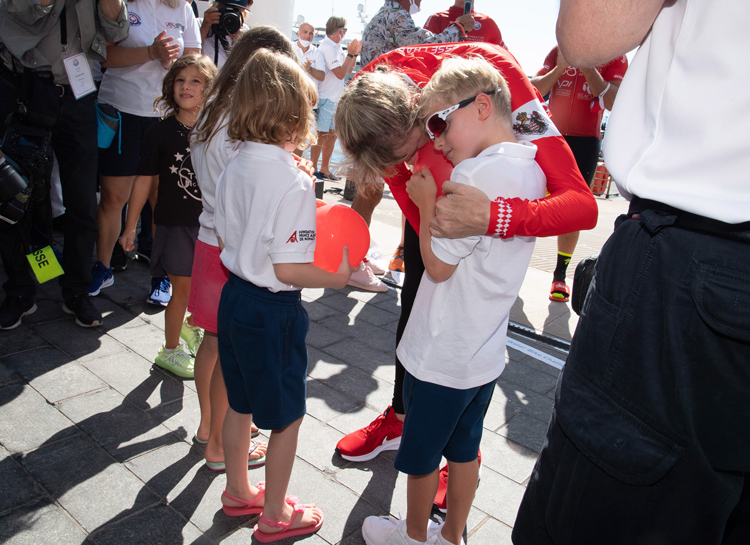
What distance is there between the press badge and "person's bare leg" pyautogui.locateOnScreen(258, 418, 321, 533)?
2.36 m

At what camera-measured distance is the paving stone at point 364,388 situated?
274cm

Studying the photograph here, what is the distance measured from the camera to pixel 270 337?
166 centimetres

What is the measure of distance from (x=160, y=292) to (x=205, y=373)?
1575 millimetres

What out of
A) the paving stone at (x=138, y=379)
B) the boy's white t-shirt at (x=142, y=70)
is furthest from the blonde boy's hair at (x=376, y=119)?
the boy's white t-shirt at (x=142, y=70)

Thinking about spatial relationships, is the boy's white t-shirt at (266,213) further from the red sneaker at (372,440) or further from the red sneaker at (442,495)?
the red sneaker at (442,495)

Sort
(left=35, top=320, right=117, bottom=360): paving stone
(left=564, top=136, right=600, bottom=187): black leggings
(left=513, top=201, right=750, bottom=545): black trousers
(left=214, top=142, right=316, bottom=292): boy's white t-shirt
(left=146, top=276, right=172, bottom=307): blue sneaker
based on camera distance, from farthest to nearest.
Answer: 1. (left=564, top=136, right=600, bottom=187): black leggings
2. (left=146, top=276, right=172, bottom=307): blue sneaker
3. (left=35, top=320, right=117, bottom=360): paving stone
4. (left=214, top=142, right=316, bottom=292): boy's white t-shirt
5. (left=513, top=201, right=750, bottom=545): black trousers

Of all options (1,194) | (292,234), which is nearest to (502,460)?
(292,234)

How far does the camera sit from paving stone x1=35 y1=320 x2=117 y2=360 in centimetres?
289

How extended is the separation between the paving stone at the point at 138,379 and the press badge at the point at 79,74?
1491mm

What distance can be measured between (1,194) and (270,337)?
1985mm

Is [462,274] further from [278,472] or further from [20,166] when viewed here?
[20,166]

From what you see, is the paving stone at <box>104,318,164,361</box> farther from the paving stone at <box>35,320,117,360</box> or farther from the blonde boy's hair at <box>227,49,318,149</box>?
the blonde boy's hair at <box>227,49,318,149</box>

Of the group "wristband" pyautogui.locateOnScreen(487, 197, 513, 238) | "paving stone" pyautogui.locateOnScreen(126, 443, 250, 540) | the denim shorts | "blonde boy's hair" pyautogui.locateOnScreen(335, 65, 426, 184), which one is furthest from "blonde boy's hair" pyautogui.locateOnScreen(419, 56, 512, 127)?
the denim shorts

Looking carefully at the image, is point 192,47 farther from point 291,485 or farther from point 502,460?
point 502,460
